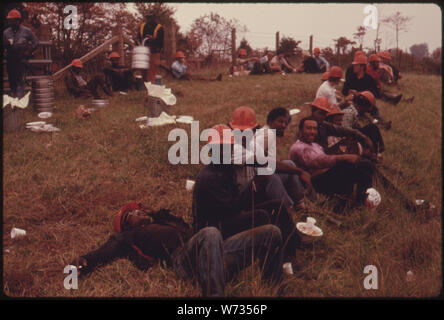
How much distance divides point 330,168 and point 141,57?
5.34m

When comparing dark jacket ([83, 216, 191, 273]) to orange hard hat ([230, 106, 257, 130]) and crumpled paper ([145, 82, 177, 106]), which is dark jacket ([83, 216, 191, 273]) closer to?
orange hard hat ([230, 106, 257, 130])

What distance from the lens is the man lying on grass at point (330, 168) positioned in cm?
445

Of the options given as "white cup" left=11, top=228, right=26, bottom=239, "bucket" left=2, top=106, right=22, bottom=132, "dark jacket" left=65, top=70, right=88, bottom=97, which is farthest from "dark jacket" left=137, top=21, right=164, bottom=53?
"white cup" left=11, top=228, right=26, bottom=239

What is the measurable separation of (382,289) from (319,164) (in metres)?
2.07

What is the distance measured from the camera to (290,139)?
708cm

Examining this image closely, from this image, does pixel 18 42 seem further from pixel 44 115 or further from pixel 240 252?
pixel 240 252

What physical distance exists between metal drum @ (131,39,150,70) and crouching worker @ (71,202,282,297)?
5415 mm

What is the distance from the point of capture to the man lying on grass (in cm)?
445

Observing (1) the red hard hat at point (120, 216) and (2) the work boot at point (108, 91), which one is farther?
(2) the work boot at point (108, 91)

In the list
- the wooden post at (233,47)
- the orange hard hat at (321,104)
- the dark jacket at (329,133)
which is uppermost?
the wooden post at (233,47)

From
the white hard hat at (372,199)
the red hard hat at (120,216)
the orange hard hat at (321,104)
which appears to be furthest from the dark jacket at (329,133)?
the red hard hat at (120,216)

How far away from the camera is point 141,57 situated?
26.6 feet

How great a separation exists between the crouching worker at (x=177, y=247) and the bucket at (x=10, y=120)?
4.90m

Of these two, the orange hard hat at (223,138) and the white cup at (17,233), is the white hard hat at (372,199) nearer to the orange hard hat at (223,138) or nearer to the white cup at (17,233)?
the orange hard hat at (223,138)
